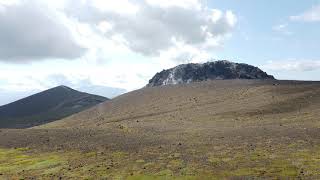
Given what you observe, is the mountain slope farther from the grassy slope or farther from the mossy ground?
the mossy ground

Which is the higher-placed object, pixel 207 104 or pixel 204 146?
pixel 207 104

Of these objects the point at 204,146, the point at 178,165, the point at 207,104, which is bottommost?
the point at 178,165

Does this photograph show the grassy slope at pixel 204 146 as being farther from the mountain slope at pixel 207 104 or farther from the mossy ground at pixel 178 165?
the mountain slope at pixel 207 104

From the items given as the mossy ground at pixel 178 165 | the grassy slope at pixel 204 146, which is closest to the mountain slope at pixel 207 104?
the grassy slope at pixel 204 146

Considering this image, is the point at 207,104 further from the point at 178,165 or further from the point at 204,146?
the point at 178,165

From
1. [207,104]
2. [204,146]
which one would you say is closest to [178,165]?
[204,146]

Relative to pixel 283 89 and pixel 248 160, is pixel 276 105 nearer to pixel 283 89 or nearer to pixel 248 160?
pixel 283 89

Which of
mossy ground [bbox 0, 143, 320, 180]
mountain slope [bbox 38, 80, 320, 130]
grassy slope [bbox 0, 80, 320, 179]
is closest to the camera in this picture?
mossy ground [bbox 0, 143, 320, 180]

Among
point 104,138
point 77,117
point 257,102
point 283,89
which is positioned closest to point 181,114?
point 257,102

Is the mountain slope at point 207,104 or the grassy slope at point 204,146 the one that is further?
the mountain slope at point 207,104

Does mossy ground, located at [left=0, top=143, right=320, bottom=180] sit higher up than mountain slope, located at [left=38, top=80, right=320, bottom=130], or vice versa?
mountain slope, located at [left=38, top=80, right=320, bottom=130]

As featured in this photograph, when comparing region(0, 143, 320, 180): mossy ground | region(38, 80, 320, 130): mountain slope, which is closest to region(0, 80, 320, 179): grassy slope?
region(0, 143, 320, 180): mossy ground

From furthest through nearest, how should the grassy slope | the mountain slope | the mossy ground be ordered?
the mountain slope, the grassy slope, the mossy ground

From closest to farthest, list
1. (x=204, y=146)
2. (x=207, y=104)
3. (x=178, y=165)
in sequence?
1. (x=178, y=165)
2. (x=204, y=146)
3. (x=207, y=104)
